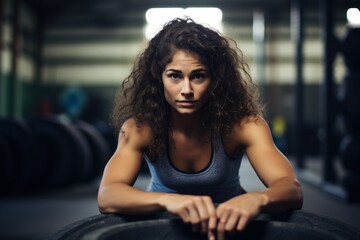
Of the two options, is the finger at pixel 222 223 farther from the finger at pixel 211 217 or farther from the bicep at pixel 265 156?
the bicep at pixel 265 156

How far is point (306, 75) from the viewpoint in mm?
8789

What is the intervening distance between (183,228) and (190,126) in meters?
0.45

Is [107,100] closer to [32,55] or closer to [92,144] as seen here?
[32,55]

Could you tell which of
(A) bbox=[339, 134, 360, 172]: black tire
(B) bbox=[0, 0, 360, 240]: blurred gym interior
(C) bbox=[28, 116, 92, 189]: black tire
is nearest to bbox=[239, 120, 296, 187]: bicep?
(A) bbox=[339, 134, 360, 172]: black tire

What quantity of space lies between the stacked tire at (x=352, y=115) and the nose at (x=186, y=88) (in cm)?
238

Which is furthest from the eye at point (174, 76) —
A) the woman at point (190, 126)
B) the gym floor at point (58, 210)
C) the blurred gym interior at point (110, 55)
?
the blurred gym interior at point (110, 55)

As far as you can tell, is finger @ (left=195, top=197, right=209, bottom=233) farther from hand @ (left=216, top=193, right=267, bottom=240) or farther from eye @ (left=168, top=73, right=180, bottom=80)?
eye @ (left=168, top=73, right=180, bottom=80)

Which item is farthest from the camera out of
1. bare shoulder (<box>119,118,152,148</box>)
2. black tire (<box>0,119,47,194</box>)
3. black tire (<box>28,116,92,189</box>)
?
black tire (<box>28,116,92,189</box>)

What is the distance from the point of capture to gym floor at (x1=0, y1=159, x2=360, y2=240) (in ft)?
8.07

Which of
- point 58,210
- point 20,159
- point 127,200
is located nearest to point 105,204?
point 127,200

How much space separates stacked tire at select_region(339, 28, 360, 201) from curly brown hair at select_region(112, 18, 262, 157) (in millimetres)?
2027

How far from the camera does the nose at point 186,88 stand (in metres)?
1.14

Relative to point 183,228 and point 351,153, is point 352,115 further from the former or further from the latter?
point 183,228

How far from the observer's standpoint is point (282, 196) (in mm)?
988
